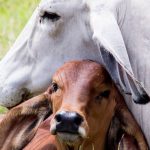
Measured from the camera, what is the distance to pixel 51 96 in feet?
19.6

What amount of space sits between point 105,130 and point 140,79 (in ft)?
1.19

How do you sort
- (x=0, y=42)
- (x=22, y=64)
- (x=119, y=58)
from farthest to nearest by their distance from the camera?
(x=0, y=42) < (x=22, y=64) < (x=119, y=58)

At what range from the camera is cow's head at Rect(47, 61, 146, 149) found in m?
5.50

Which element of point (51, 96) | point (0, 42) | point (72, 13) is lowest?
point (0, 42)

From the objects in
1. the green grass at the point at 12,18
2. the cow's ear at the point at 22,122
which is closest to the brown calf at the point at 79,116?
the cow's ear at the point at 22,122

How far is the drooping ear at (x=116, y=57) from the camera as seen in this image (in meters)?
5.61

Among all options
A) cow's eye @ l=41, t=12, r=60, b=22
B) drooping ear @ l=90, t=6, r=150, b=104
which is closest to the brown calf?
drooping ear @ l=90, t=6, r=150, b=104

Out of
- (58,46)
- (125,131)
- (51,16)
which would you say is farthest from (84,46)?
(125,131)

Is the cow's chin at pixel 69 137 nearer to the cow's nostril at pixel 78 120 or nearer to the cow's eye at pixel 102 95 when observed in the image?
the cow's nostril at pixel 78 120

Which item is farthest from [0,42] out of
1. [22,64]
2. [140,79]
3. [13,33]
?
[140,79]

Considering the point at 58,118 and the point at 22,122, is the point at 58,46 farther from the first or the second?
the point at 58,118

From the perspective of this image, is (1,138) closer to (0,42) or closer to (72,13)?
(72,13)

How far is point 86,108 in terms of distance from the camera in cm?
568

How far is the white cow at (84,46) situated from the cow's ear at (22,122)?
0.57ft
